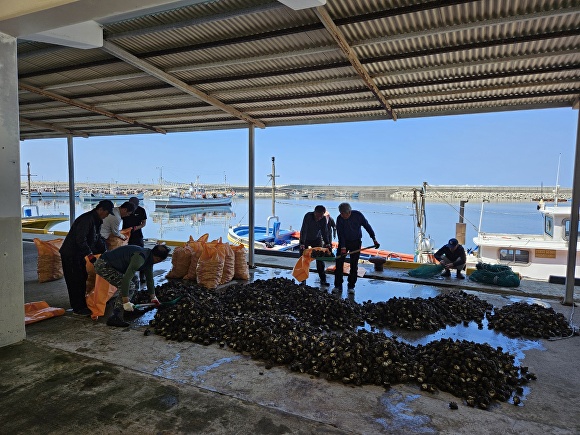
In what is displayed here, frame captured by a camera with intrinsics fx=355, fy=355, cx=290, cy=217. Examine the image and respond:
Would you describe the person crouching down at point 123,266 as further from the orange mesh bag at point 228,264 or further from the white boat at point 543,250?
the white boat at point 543,250

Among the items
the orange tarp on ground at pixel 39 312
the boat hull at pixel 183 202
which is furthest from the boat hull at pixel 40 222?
the boat hull at pixel 183 202

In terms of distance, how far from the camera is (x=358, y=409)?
2.61 metres

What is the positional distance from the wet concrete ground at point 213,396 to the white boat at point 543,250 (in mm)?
8331

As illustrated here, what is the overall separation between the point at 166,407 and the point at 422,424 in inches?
71.5

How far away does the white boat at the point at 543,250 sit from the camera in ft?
35.5

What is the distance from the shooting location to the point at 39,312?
4.48 metres

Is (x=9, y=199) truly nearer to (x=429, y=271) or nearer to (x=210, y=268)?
(x=210, y=268)

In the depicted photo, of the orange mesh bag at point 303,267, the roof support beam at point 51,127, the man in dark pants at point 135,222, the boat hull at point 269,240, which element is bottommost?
the boat hull at point 269,240

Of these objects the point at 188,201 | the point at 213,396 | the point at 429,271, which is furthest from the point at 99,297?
the point at 188,201

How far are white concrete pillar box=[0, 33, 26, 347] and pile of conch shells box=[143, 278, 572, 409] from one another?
4.63ft

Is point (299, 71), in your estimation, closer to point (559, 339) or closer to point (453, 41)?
point (453, 41)

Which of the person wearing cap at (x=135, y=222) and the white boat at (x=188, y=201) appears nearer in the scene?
the person wearing cap at (x=135, y=222)

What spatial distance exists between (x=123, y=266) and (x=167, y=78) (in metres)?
2.72

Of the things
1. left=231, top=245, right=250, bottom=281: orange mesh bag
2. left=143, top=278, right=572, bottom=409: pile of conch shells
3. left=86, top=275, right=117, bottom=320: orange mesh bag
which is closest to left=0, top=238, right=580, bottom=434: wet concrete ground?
left=143, top=278, right=572, bottom=409: pile of conch shells
